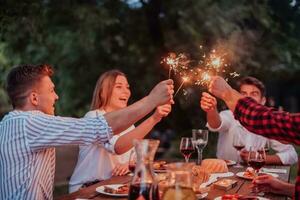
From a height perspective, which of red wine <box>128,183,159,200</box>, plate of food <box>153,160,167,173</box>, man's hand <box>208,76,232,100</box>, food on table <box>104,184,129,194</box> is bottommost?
food on table <box>104,184,129,194</box>

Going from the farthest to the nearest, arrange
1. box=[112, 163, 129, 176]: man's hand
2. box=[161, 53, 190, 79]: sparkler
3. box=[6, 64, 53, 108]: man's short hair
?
box=[112, 163, 129, 176]: man's hand
box=[161, 53, 190, 79]: sparkler
box=[6, 64, 53, 108]: man's short hair

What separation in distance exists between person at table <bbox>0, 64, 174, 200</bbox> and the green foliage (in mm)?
3461

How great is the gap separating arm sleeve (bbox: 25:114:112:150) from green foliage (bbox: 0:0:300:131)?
369cm

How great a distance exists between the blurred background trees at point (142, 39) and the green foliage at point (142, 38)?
0.01 meters

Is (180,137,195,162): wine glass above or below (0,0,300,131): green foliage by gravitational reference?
below

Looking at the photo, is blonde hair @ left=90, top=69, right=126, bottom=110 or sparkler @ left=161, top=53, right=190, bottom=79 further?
blonde hair @ left=90, top=69, right=126, bottom=110

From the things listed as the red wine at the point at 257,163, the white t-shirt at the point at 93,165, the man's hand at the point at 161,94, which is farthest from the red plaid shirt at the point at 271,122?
the white t-shirt at the point at 93,165

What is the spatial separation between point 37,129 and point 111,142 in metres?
1.00

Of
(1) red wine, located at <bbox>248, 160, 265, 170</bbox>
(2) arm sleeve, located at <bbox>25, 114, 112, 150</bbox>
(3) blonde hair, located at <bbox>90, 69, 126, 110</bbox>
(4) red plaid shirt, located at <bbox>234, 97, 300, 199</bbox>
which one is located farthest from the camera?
(3) blonde hair, located at <bbox>90, 69, 126, 110</bbox>

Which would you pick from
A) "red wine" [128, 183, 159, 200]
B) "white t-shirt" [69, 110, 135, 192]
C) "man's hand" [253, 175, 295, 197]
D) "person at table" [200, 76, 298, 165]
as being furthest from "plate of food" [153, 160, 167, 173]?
"red wine" [128, 183, 159, 200]

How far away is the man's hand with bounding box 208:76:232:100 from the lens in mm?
2084

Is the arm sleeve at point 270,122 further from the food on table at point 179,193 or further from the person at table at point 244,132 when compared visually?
the person at table at point 244,132

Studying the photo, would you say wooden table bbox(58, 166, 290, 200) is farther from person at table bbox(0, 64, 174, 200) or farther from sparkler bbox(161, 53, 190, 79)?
sparkler bbox(161, 53, 190, 79)

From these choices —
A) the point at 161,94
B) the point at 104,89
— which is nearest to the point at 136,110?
the point at 161,94
